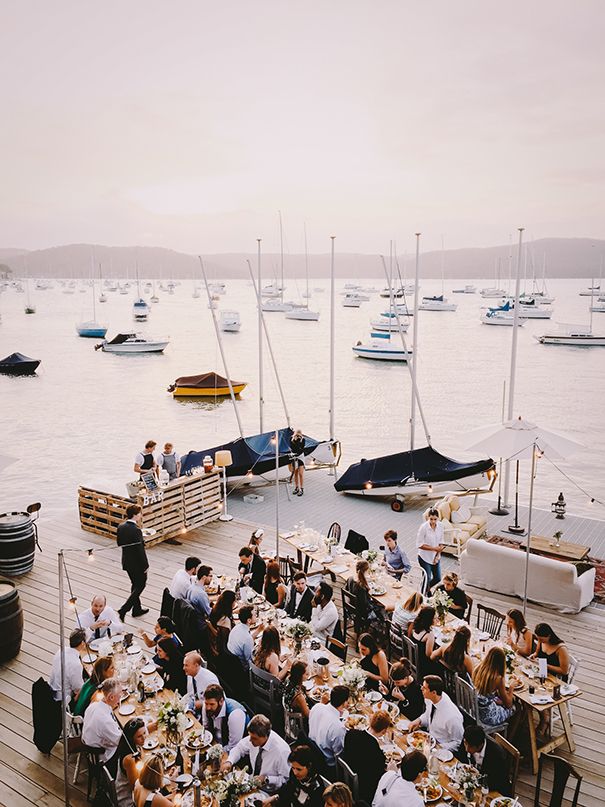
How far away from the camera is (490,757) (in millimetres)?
5141

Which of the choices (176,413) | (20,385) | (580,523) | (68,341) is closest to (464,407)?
(176,413)

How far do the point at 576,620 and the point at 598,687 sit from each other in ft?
6.38

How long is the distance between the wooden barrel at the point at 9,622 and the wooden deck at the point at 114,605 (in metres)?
0.23

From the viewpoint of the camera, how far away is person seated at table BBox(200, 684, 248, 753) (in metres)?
5.94

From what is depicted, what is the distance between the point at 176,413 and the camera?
38781 mm

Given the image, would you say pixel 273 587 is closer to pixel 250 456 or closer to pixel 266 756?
pixel 266 756

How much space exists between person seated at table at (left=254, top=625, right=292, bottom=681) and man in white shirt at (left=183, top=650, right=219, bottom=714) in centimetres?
58

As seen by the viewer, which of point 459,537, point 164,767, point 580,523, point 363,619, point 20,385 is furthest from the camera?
point 20,385

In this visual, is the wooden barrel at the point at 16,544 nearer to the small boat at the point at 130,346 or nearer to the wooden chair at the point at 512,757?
Result: the wooden chair at the point at 512,757

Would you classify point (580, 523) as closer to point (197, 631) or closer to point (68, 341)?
point (197, 631)

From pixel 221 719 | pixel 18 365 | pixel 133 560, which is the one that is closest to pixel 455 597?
pixel 221 719

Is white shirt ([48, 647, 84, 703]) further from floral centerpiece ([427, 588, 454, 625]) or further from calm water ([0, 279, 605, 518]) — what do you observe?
calm water ([0, 279, 605, 518])

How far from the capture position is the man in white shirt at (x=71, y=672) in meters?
6.67

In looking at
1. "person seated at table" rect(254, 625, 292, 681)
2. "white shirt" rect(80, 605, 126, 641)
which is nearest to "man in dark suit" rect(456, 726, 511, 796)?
"person seated at table" rect(254, 625, 292, 681)
